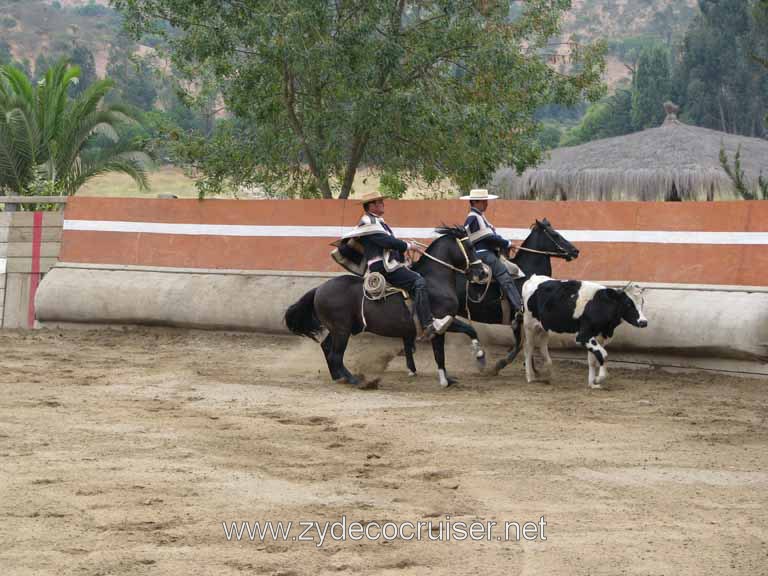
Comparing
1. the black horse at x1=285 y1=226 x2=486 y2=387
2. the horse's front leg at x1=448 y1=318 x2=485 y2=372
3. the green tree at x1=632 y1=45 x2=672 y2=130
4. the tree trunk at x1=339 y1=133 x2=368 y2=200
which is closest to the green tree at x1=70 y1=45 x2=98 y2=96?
the green tree at x1=632 y1=45 x2=672 y2=130

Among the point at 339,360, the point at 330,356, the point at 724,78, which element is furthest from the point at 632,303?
the point at 724,78

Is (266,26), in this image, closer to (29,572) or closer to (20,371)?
(20,371)

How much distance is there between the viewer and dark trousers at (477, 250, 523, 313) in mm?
13719

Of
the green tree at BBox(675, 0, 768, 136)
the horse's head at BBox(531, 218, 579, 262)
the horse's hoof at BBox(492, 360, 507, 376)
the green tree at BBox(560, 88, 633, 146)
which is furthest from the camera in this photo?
the green tree at BBox(560, 88, 633, 146)

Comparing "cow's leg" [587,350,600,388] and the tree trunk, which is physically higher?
Result: the tree trunk

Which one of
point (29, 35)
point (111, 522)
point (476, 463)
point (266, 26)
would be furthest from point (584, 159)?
point (29, 35)

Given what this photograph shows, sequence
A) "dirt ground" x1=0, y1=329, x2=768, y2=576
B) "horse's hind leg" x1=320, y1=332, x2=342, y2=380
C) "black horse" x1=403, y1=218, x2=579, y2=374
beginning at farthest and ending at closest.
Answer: "black horse" x1=403, y1=218, x2=579, y2=374, "horse's hind leg" x1=320, y1=332, x2=342, y2=380, "dirt ground" x1=0, y1=329, x2=768, y2=576

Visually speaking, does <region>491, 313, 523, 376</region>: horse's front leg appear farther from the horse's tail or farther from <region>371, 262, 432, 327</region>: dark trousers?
the horse's tail

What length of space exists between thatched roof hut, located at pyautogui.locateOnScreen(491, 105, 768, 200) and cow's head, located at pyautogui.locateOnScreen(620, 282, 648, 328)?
15848mm

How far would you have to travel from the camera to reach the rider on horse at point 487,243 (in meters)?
13.9

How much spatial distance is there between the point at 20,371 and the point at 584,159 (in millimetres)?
22056

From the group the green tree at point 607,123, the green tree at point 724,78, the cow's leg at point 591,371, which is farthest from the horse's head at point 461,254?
the green tree at point 607,123

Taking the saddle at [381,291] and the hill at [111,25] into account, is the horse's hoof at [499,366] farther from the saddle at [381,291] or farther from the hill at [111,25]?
the hill at [111,25]

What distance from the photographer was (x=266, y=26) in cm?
1655
